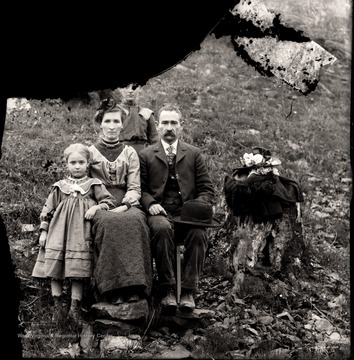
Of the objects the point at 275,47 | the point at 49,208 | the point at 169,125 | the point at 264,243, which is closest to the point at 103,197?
the point at 49,208

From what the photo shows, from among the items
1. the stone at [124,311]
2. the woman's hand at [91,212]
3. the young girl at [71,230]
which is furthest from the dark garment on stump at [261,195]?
the stone at [124,311]

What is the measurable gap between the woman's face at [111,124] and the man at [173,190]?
36 centimetres

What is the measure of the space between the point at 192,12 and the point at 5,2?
56 cm

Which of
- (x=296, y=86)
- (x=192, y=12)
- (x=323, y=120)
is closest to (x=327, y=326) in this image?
(x=296, y=86)

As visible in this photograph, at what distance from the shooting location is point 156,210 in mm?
4859

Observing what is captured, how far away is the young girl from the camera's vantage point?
4539 mm

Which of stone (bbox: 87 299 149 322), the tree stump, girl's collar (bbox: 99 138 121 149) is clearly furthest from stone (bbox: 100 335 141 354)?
girl's collar (bbox: 99 138 121 149)

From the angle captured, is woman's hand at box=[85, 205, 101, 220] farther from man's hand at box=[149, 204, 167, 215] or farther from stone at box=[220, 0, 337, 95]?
stone at box=[220, 0, 337, 95]

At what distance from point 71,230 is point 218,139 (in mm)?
4946

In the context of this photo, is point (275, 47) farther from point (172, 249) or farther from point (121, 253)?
point (172, 249)

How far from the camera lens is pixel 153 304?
4.71m

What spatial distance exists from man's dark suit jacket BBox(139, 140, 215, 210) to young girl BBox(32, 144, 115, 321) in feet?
1.59

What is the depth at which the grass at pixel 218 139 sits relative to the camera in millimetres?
5828

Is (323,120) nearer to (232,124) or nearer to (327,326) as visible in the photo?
(232,124)
